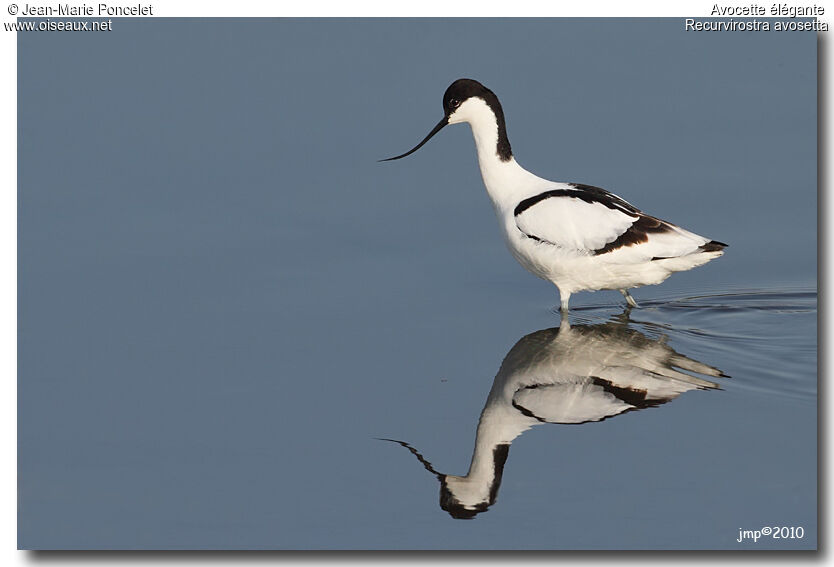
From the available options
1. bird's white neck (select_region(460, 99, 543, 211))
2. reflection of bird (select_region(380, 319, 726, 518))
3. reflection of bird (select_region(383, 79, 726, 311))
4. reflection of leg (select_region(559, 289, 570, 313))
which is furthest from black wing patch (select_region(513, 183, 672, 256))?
reflection of bird (select_region(380, 319, 726, 518))

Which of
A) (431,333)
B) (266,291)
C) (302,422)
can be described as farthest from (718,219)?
(302,422)

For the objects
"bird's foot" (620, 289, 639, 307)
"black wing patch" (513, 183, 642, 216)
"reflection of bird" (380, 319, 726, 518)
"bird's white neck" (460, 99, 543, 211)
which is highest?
"bird's white neck" (460, 99, 543, 211)

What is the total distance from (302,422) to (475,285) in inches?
105

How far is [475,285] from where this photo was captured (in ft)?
33.1

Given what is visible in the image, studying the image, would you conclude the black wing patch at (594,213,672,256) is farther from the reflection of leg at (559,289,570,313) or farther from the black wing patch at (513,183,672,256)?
the reflection of leg at (559,289,570,313)

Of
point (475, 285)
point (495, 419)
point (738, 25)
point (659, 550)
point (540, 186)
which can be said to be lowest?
point (659, 550)

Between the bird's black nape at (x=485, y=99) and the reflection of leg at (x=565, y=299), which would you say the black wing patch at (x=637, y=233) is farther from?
the bird's black nape at (x=485, y=99)

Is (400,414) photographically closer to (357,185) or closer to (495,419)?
(495,419)

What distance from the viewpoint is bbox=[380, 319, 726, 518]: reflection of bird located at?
7.21m

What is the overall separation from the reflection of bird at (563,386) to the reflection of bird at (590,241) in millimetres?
401

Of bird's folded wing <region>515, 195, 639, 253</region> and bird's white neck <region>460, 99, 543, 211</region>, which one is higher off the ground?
bird's white neck <region>460, 99, 543, 211</region>

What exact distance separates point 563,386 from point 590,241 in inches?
55.3

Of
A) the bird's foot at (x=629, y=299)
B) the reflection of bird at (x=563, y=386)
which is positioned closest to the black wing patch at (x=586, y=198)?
the bird's foot at (x=629, y=299)

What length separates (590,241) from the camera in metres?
9.23
